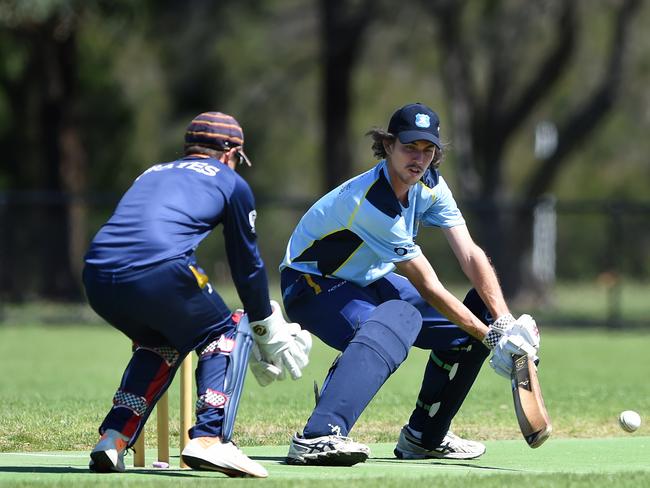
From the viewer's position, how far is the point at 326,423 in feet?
22.5

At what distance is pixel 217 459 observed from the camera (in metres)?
6.39

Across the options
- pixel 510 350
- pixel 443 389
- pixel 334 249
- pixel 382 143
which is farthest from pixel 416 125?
pixel 443 389

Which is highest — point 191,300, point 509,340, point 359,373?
point 191,300

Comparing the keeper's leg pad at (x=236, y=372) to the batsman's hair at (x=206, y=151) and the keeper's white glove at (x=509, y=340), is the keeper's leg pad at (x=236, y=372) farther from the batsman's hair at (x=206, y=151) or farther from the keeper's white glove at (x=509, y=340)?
the keeper's white glove at (x=509, y=340)

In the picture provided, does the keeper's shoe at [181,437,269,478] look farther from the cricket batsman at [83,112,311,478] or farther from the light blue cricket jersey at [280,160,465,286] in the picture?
the light blue cricket jersey at [280,160,465,286]

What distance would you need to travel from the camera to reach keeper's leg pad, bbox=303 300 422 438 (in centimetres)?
687

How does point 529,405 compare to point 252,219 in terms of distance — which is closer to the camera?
point 252,219

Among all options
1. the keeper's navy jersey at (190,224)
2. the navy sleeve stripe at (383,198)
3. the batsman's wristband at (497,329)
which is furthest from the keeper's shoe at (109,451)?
the batsman's wristband at (497,329)

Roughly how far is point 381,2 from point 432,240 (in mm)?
5229

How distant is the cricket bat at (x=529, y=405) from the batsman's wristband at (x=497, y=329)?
5.8 inches

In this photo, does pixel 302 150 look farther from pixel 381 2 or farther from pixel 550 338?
pixel 550 338

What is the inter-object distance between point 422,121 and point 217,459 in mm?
2160

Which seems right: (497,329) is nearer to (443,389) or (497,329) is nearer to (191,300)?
(443,389)

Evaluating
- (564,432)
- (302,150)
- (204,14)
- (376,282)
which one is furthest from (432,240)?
(302,150)
